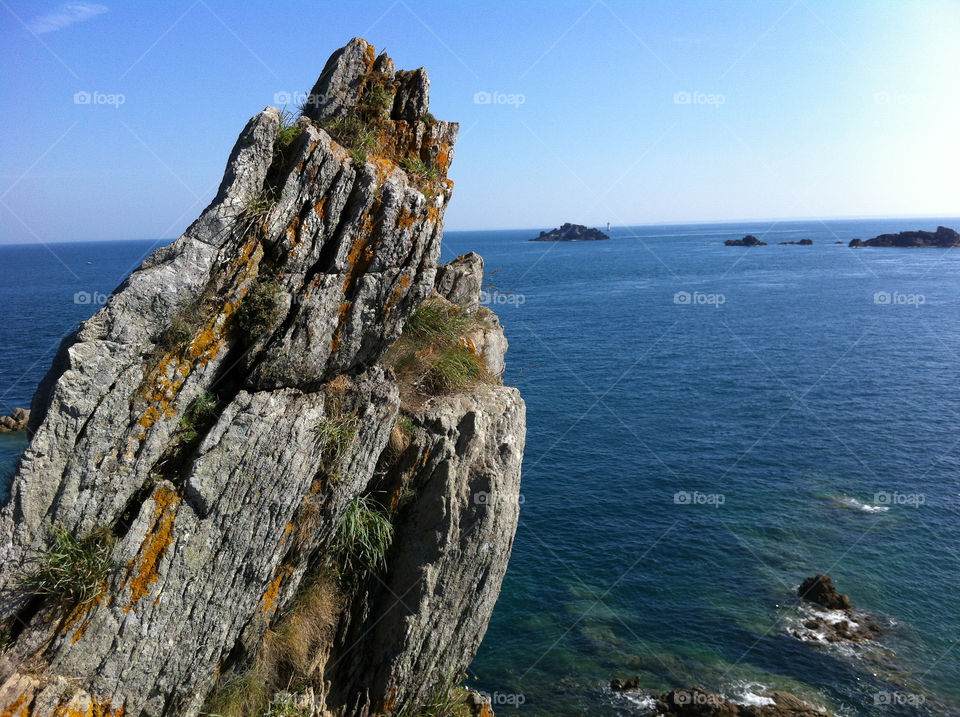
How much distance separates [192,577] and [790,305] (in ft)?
317

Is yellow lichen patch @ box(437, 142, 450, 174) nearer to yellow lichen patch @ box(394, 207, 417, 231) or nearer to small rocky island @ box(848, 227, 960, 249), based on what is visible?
yellow lichen patch @ box(394, 207, 417, 231)

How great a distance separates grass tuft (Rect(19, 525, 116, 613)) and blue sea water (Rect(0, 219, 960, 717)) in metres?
13.4

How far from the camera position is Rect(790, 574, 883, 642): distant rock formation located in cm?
2671

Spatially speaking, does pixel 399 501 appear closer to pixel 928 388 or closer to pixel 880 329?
pixel 928 388

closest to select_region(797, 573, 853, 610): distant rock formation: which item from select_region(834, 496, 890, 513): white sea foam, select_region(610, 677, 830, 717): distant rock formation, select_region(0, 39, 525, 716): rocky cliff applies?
select_region(610, 677, 830, 717): distant rock formation

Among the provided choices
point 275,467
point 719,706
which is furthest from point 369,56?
point 719,706

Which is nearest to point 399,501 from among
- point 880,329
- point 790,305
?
point 880,329

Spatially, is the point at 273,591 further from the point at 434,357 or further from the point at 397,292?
the point at 434,357

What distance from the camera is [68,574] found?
28.7 ft

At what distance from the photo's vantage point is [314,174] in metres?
11.1

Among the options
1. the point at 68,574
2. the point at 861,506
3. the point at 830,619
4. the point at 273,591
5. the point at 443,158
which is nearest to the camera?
the point at 68,574

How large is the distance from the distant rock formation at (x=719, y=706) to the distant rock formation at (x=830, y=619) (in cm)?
428

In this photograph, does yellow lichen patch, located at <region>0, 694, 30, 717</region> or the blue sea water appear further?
the blue sea water

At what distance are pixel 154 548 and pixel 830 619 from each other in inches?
1117
